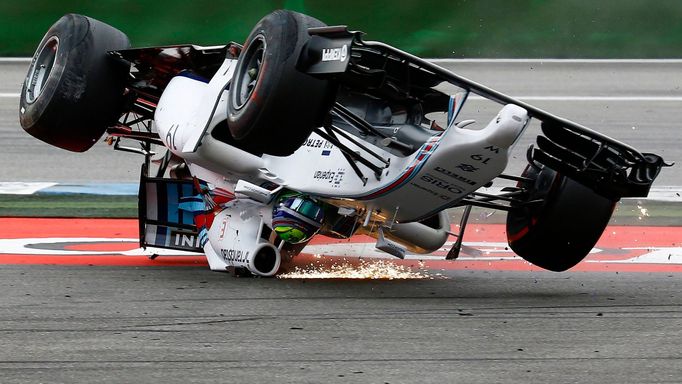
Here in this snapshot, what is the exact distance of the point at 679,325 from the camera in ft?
19.9

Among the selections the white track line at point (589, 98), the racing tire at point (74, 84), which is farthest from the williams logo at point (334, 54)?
the white track line at point (589, 98)

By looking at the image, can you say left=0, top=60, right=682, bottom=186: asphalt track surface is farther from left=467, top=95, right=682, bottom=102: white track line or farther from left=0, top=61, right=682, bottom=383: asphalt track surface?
left=0, top=61, right=682, bottom=383: asphalt track surface

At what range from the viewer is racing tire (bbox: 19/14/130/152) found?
7.92 metres

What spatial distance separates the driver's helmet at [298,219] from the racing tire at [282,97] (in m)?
0.89

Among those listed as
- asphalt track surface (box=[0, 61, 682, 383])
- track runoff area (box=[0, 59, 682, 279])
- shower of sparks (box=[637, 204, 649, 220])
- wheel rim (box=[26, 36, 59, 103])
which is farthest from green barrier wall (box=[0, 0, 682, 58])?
wheel rim (box=[26, 36, 59, 103])

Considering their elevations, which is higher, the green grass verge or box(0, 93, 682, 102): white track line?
box(0, 93, 682, 102): white track line

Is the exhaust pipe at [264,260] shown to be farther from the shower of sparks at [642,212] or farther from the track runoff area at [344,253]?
the shower of sparks at [642,212]

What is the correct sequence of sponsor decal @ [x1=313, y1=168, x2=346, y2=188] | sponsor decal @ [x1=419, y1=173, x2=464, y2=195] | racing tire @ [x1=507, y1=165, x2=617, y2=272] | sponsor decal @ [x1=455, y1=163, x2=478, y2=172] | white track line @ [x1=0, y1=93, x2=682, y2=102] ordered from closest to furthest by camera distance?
sponsor decal @ [x1=455, y1=163, x2=478, y2=172] < sponsor decal @ [x1=419, y1=173, x2=464, y2=195] < racing tire @ [x1=507, y1=165, x2=617, y2=272] < sponsor decal @ [x1=313, y1=168, x2=346, y2=188] < white track line @ [x1=0, y1=93, x2=682, y2=102]

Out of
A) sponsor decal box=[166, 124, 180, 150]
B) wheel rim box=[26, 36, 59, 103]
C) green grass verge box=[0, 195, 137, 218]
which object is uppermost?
wheel rim box=[26, 36, 59, 103]

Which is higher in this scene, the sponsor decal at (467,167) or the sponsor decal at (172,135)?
the sponsor decal at (467,167)

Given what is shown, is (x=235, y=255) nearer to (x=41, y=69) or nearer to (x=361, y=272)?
(x=361, y=272)

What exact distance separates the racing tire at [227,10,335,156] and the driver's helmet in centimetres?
89

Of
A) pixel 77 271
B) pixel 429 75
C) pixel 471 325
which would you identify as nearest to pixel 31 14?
pixel 77 271

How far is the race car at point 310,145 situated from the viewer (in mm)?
6469
